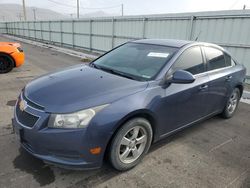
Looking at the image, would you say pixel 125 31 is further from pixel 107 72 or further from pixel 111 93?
pixel 111 93

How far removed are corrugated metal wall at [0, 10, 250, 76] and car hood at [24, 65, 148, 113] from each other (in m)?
4.18

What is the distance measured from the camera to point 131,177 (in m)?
2.50

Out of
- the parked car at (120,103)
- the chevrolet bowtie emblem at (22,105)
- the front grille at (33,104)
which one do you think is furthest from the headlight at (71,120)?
the chevrolet bowtie emblem at (22,105)

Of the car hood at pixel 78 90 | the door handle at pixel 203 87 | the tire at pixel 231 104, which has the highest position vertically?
the car hood at pixel 78 90

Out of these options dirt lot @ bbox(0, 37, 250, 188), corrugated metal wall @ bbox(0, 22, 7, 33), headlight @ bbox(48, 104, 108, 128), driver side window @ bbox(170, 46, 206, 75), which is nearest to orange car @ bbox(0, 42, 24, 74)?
dirt lot @ bbox(0, 37, 250, 188)

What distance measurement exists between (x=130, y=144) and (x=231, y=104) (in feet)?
9.24

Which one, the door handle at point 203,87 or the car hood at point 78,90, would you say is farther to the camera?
the door handle at point 203,87

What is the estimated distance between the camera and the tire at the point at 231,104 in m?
4.19

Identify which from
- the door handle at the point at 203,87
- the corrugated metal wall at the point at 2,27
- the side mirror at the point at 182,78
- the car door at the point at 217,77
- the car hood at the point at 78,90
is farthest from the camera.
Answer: the corrugated metal wall at the point at 2,27

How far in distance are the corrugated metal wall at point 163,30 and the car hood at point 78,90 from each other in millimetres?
4184

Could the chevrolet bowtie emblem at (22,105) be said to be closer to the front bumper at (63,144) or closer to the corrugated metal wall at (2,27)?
the front bumper at (63,144)

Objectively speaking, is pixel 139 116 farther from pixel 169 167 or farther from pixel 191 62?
pixel 191 62

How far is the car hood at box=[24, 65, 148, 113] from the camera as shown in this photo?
2223 millimetres

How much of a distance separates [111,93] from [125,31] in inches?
384
